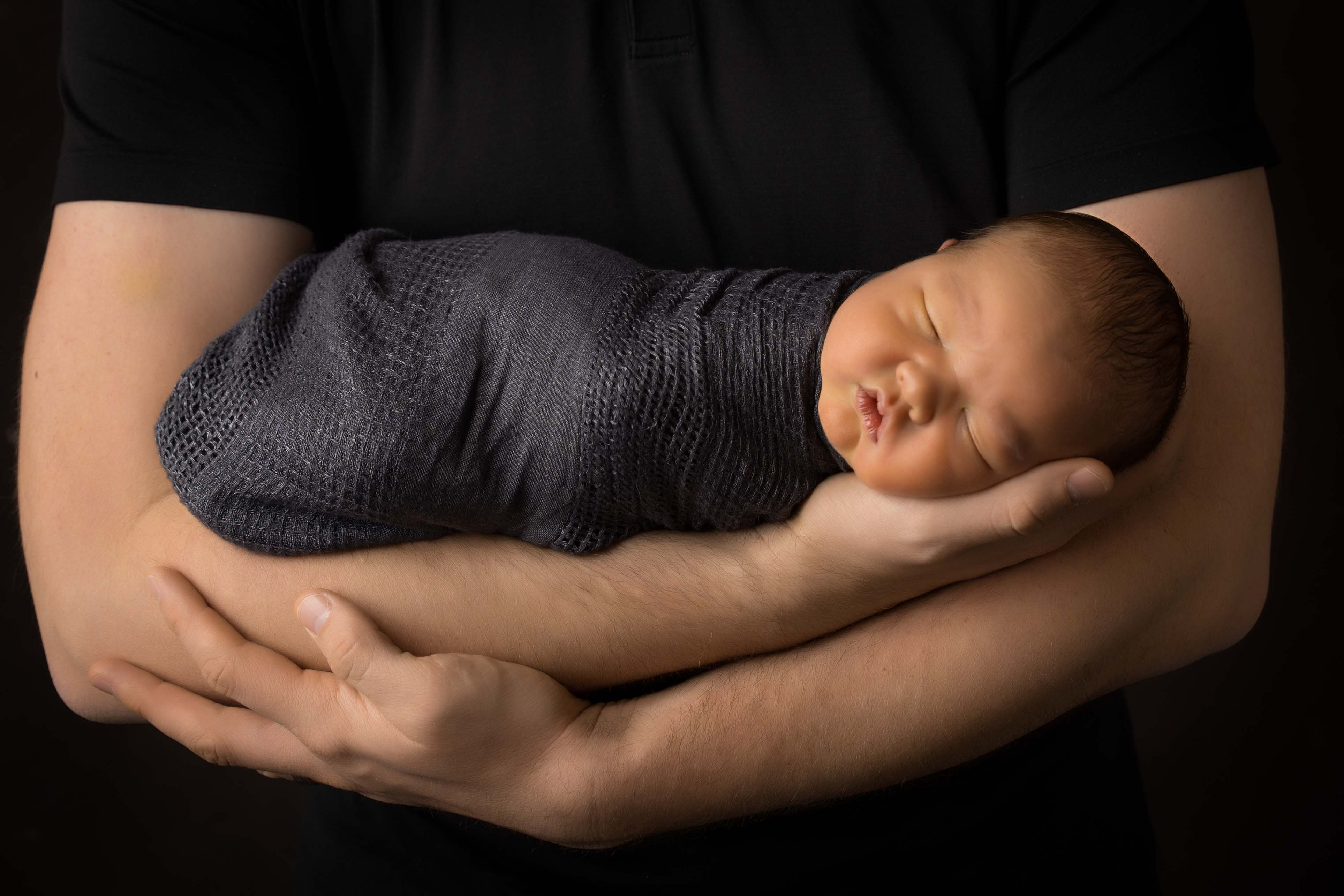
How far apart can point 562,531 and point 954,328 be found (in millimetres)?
510

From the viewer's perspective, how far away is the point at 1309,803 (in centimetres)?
258

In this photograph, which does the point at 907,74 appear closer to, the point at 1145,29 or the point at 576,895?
the point at 1145,29

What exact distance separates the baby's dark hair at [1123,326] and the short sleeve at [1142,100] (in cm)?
13

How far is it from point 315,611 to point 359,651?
0.08 metres

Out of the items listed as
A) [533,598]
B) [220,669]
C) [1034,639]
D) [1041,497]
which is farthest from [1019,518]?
[220,669]

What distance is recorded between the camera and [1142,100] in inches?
47.9

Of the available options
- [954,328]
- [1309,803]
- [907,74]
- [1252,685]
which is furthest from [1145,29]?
[1309,803]

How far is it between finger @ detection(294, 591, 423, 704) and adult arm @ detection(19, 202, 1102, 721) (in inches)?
1.4

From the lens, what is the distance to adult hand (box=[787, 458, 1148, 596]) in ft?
3.39

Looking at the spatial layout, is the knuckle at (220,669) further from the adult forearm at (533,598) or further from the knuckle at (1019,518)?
the knuckle at (1019,518)

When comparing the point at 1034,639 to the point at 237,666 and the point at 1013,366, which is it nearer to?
the point at 1013,366

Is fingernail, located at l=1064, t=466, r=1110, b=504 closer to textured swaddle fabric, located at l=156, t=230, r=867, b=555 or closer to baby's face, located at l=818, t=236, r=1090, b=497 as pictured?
baby's face, located at l=818, t=236, r=1090, b=497

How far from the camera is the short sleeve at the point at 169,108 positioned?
47.4 inches

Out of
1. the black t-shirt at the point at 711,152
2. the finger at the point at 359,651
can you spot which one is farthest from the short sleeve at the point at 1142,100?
the finger at the point at 359,651
